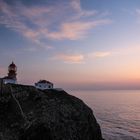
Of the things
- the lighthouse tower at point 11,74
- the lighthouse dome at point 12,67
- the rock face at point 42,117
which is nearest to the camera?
the rock face at point 42,117

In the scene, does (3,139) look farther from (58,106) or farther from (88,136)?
(88,136)

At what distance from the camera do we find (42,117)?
1167 inches

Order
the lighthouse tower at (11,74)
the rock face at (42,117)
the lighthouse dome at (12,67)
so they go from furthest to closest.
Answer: the lighthouse tower at (11,74), the lighthouse dome at (12,67), the rock face at (42,117)

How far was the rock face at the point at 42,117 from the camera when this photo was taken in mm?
27109

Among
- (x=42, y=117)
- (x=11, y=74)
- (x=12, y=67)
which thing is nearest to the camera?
(x=42, y=117)

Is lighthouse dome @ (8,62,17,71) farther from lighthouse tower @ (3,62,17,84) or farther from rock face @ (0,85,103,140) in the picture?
rock face @ (0,85,103,140)

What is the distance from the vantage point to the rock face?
88.9ft

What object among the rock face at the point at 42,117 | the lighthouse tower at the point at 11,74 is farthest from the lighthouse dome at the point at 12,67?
the rock face at the point at 42,117

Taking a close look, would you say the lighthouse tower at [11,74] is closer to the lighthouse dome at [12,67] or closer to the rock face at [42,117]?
the lighthouse dome at [12,67]

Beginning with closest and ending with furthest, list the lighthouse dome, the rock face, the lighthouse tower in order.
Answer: the rock face < the lighthouse dome < the lighthouse tower

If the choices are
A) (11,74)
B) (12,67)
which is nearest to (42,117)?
(12,67)

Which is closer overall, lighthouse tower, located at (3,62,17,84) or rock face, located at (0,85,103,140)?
rock face, located at (0,85,103,140)

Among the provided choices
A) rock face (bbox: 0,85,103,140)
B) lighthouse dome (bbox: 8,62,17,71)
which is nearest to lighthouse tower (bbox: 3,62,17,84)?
lighthouse dome (bbox: 8,62,17,71)

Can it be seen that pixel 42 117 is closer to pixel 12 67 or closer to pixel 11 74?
pixel 12 67
